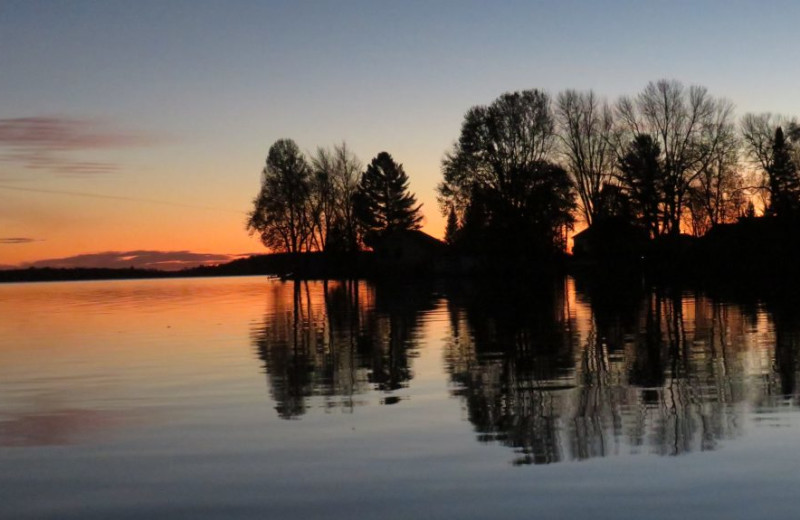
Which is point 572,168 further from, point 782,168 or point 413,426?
point 413,426

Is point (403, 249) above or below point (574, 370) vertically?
above

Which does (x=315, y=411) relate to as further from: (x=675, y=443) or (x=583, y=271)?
(x=583, y=271)

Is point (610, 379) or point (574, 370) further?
point (574, 370)

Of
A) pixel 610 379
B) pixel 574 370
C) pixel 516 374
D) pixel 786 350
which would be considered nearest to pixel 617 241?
pixel 786 350

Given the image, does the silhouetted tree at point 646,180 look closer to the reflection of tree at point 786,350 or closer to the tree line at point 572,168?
the tree line at point 572,168

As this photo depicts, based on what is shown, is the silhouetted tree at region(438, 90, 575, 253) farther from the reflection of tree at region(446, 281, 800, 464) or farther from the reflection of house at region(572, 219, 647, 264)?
the reflection of tree at region(446, 281, 800, 464)

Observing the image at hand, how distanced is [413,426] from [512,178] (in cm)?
6152

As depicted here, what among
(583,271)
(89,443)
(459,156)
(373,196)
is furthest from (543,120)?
(89,443)

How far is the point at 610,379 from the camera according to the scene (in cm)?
1205

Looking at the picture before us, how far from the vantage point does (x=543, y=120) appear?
231ft

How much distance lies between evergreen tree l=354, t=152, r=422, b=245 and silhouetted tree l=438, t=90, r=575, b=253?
84.2 feet

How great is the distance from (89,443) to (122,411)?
6.69ft

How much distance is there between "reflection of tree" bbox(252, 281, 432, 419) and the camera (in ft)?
A: 39.7

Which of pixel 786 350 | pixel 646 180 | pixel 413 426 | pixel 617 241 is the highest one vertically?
pixel 646 180
